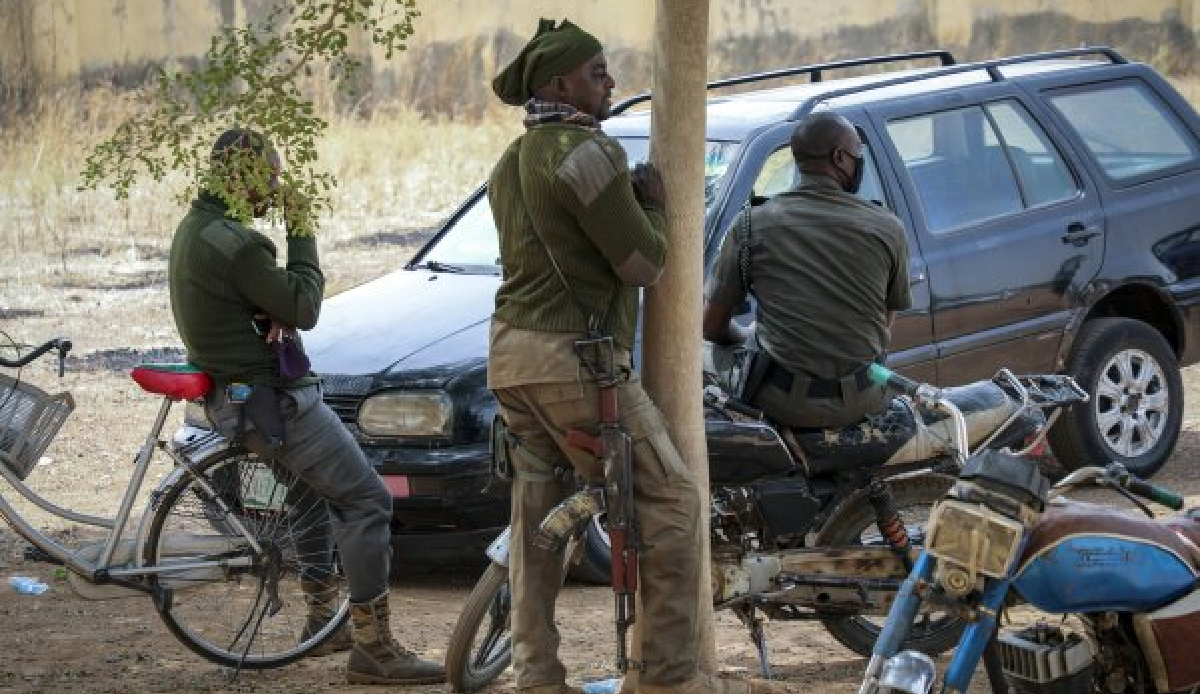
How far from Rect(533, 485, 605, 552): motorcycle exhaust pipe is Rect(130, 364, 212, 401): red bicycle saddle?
1.43 meters

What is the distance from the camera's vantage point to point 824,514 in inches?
252

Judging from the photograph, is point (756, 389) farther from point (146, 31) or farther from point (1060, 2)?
point (1060, 2)

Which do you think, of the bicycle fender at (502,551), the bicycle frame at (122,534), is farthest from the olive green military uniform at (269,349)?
the bicycle fender at (502,551)

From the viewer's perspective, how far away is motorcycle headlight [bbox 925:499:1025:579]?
4.17 metres

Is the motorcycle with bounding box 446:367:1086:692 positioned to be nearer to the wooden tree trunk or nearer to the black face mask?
the wooden tree trunk

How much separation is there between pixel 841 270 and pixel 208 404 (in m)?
2.05

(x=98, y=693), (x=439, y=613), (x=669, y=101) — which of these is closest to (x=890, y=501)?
(x=669, y=101)

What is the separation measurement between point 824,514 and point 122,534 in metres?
2.27

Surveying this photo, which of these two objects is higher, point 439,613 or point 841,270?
point 841,270

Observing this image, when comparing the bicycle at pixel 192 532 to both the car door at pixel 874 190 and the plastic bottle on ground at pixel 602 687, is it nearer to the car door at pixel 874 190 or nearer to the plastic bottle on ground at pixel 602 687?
the plastic bottle on ground at pixel 602 687

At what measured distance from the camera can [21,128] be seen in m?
19.8

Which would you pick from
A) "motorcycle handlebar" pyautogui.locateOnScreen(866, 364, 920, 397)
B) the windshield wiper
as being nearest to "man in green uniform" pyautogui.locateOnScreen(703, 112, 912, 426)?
"motorcycle handlebar" pyautogui.locateOnScreen(866, 364, 920, 397)

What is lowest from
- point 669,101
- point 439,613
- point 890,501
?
point 439,613

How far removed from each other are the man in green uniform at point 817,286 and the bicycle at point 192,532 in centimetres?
156
